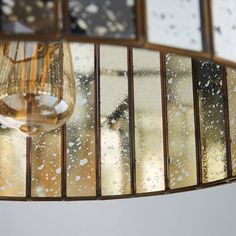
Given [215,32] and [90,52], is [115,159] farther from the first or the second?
[215,32]

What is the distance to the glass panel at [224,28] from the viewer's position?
1.02 m

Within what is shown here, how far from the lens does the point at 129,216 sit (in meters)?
3.01

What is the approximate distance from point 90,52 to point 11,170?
36 cm

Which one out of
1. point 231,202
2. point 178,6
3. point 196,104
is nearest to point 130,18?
point 178,6

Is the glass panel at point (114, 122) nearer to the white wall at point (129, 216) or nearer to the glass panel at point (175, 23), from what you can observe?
the glass panel at point (175, 23)

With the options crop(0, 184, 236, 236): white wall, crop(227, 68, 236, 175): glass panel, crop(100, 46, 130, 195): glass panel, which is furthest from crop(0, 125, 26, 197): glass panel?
crop(0, 184, 236, 236): white wall

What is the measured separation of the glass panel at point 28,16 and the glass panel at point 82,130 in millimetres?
890

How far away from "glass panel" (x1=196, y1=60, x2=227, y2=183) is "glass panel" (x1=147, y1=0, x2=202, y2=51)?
613mm

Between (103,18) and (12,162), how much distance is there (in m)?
0.99

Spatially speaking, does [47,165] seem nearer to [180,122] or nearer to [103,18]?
[180,122]

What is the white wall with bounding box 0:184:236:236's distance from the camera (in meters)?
2.92

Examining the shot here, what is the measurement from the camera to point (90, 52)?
1.86 meters

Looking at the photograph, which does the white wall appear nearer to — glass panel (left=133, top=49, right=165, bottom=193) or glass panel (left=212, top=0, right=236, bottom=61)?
glass panel (left=133, top=49, right=165, bottom=193)

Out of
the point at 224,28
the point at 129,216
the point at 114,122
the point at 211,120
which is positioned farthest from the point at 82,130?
the point at 129,216
